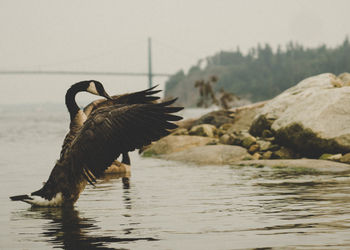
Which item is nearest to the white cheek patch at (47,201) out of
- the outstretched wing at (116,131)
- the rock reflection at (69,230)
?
the rock reflection at (69,230)

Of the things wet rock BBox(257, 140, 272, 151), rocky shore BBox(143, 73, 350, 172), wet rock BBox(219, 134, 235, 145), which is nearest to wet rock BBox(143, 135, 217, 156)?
rocky shore BBox(143, 73, 350, 172)

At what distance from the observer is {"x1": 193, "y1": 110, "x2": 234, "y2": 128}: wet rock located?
2111cm

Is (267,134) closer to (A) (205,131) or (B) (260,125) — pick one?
(B) (260,125)

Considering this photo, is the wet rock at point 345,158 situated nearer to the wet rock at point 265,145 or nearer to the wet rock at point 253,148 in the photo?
the wet rock at point 265,145

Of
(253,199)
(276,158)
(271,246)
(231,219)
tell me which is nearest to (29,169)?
(276,158)

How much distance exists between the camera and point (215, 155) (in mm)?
14672

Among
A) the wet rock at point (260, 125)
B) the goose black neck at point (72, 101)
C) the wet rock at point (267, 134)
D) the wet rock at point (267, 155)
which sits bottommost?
the wet rock at point (267, 155)

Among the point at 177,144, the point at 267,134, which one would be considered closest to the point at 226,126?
the point at 177,144

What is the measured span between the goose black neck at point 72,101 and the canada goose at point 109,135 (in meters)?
0.46

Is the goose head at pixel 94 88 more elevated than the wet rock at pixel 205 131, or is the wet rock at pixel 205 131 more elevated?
the goose head at pixel 94 88

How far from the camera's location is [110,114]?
7242mm

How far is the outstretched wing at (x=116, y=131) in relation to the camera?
23.3 ft

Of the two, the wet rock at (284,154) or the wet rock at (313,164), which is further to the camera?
the wet rock at (284,154)

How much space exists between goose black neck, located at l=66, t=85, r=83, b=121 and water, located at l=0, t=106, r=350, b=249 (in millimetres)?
1270
